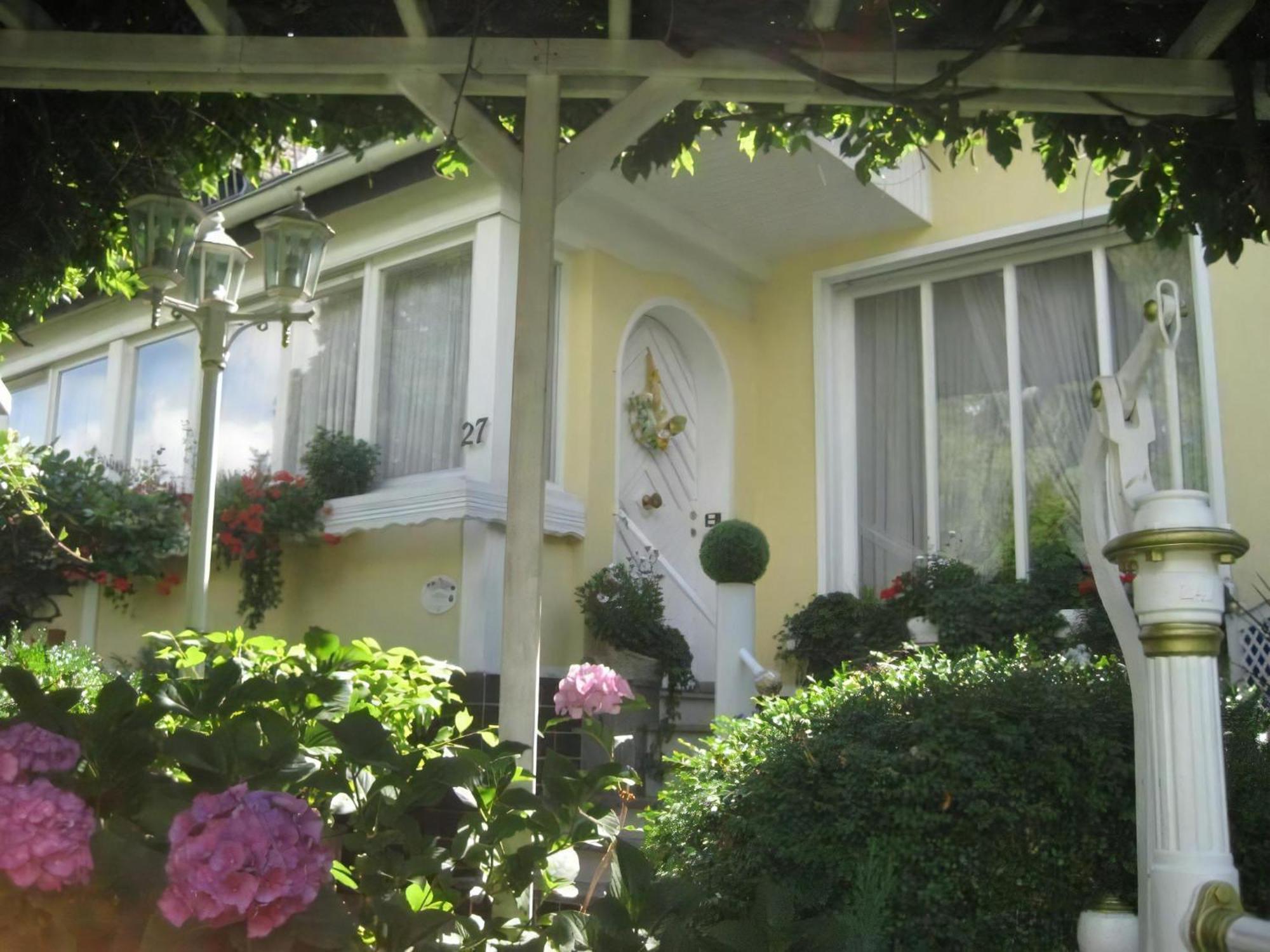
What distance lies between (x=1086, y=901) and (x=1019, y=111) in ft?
7.18

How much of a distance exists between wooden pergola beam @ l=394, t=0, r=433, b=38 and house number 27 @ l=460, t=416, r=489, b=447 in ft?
12.4

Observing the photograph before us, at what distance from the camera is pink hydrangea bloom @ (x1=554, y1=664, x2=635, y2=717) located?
13.0ft

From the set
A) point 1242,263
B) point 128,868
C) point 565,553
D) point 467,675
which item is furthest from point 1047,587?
point 128,868

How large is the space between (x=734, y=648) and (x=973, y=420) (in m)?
2.68

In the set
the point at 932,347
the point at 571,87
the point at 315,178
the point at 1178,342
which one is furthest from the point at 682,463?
the point at 571,87

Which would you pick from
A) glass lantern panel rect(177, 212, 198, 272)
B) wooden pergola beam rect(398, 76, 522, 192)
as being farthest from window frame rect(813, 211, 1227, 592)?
wooden pergola beam rect(398, 76, 522, 192)

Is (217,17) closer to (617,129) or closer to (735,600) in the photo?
(617,129)

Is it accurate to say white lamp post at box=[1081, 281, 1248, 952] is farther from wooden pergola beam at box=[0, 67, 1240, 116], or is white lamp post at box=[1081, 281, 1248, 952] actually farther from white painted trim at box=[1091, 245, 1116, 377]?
white painted trim at box=[1091, 245, 1116, 377]

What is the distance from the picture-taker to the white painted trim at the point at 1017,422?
753 centimetres

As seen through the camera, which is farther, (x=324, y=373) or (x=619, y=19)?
(x=324, y=373)

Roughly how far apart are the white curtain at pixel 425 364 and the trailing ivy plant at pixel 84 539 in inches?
66.6

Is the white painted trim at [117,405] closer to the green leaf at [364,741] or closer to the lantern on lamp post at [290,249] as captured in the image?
the lantern on lamp post at [290,249]

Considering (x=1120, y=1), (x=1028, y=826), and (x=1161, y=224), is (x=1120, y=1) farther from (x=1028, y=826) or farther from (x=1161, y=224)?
(x=1028, y=826)

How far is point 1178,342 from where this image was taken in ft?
24.0
